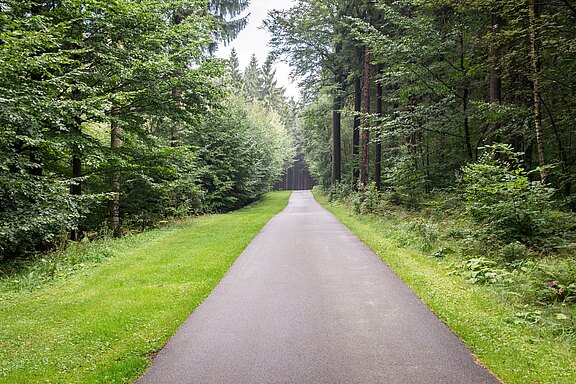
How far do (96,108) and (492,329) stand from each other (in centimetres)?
1013

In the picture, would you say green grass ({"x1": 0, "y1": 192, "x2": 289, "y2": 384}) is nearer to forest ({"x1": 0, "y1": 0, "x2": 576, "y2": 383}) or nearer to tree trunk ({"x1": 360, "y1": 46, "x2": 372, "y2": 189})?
forest ({"x1": 0, "y1": 0, "x2": 576, "y2": 383})

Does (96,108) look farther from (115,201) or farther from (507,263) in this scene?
(507,263)

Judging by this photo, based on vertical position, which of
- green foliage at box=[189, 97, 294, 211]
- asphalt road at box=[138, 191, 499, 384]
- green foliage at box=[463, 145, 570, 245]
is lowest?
asphalt road at box=[138, 191, 499, 384]

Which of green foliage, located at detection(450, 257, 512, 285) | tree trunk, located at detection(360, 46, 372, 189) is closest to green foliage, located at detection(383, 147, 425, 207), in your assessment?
tree trunk, located at detection(360, 46, 372, 189)

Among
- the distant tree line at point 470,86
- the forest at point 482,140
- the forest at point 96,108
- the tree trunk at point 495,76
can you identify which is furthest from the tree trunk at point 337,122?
the tree trunk at point 495,76

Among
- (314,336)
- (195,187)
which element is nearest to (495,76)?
(314,336)

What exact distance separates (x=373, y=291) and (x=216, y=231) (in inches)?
326

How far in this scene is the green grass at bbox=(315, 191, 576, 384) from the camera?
3.41 m

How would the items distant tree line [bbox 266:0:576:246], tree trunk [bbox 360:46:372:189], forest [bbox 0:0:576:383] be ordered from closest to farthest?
forest [bbox 0:0:576:383], distant tree line [bbox 266:0:576:246], tree trunk [bbox 360:46:372:189]

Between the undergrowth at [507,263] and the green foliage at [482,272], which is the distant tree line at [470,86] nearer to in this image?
the undergrowth at [507,263]

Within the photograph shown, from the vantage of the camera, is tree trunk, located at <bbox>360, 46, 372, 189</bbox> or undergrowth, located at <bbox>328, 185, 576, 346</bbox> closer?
undergrowth, located at <bbox>328, 185, 576, 346</bbox>

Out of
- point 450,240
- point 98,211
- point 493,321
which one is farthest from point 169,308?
point 98,211

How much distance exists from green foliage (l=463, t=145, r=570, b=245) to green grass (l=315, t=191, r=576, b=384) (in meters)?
1.45

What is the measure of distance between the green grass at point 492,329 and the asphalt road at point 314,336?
0.18 metres
